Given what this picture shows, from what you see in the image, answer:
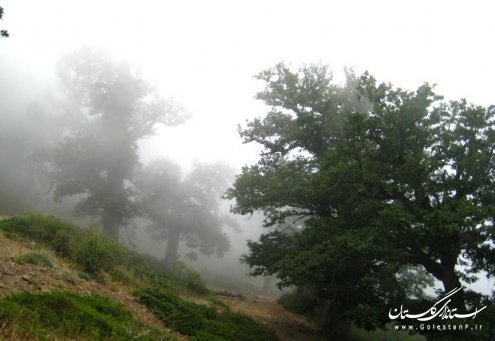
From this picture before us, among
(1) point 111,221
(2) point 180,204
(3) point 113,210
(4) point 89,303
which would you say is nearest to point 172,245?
(2) point 180,204

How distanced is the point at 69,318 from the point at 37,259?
3.80 metres

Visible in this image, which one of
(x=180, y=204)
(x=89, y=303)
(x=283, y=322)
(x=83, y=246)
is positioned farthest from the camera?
(x=180, y=204)

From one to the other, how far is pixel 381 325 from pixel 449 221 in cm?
448

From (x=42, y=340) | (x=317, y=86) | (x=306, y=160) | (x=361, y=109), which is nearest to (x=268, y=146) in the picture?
(x=306, y=160)

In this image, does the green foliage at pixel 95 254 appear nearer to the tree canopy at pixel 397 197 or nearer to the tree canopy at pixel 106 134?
the tree canopy at pixel 397 197

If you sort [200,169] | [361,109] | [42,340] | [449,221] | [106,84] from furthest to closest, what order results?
[200,169], [106,84], [361,109], [449,221], [42,340]

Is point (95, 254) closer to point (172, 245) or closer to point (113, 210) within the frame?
point (113, 210)

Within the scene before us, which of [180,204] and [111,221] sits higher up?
[180,204]

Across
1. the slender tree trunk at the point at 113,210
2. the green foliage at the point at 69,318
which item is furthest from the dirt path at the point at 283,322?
the slender tree trunk at the point at 113,210

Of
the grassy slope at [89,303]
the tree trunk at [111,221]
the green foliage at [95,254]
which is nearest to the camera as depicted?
the grassy slope at [89,303]

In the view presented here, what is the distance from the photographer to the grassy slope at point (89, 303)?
632 cm

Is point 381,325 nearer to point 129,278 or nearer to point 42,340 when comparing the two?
point 129,278

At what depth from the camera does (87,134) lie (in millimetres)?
31828

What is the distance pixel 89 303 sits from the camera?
820 cm
